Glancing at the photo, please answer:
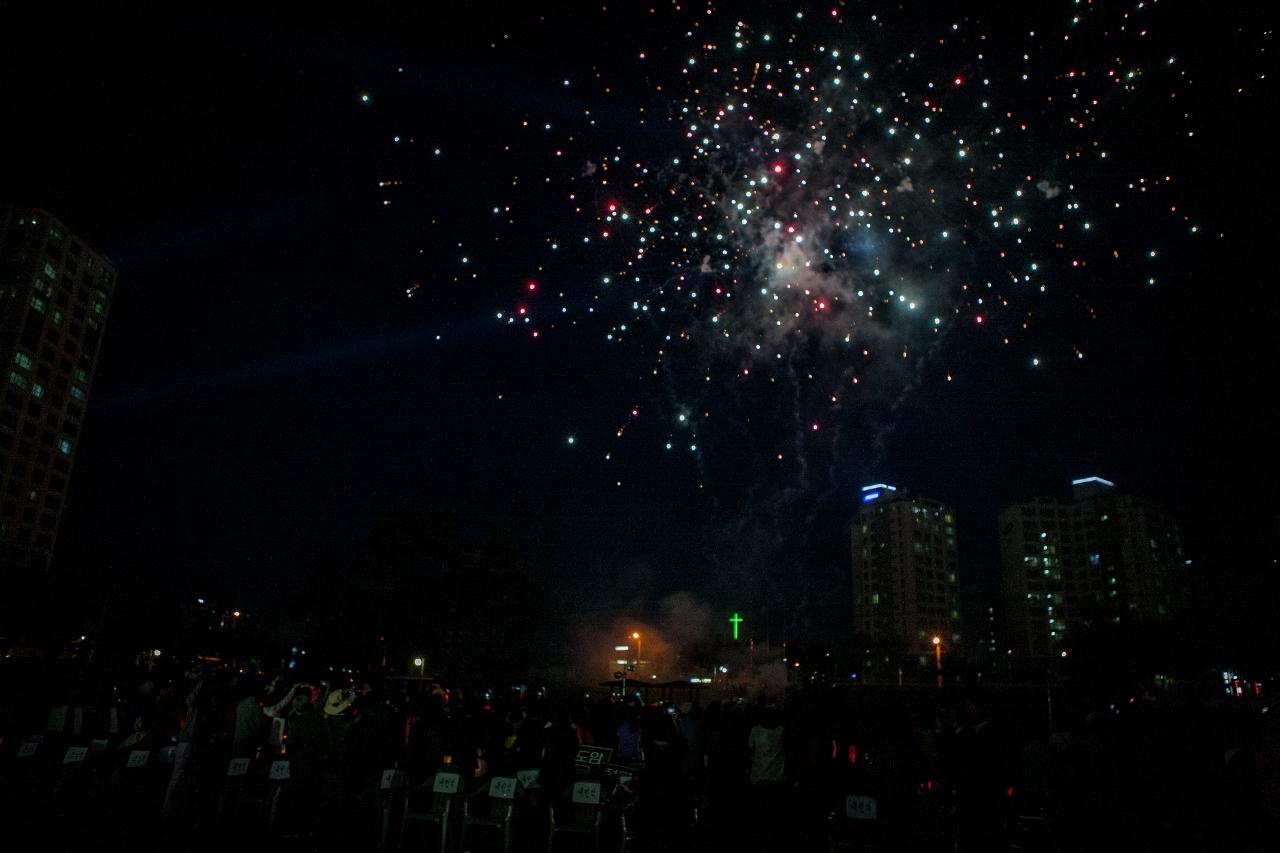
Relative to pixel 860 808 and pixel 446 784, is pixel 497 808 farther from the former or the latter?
pixel 860 808

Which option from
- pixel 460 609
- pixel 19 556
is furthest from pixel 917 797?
pixel 19 556

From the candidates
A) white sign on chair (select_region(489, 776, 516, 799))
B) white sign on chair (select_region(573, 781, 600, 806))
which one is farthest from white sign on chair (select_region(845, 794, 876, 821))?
white sign on chair (select_region(489, 776, 516, 799))

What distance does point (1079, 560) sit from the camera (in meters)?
113

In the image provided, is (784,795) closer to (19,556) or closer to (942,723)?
(942,723)

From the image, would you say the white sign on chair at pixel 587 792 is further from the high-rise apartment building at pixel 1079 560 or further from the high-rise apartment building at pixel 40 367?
the high-rise apartment building at pixel 1079 560

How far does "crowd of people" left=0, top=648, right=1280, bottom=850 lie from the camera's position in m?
8.95

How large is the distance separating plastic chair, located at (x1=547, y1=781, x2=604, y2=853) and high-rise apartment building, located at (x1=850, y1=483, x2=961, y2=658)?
11025cm

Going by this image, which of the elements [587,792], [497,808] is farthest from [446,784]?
[587,792]

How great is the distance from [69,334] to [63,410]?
693 centimetres

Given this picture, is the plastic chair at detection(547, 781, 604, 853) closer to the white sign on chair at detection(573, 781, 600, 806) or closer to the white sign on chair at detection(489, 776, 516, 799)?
the white sign on chair at detection(573, 781, 600, 806)

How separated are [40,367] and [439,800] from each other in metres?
77.6

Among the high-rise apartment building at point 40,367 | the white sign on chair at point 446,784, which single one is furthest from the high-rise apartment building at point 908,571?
the white sign on chair at point 446,784

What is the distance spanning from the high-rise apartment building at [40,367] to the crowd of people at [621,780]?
66.1 metres

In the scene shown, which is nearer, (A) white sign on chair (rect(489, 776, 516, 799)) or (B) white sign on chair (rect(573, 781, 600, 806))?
(A) white sign on chair (rect(489, 776, 516, 799))
